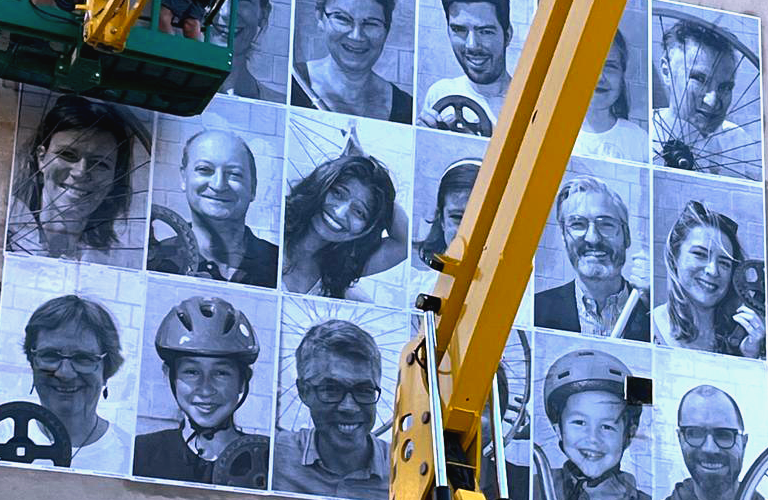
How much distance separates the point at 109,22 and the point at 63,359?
11.0 feet

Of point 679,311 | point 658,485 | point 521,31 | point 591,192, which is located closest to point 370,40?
point 521,31

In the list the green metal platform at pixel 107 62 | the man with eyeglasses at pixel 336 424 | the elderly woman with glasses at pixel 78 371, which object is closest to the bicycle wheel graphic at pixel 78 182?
the green metal platform at pixel 107 62

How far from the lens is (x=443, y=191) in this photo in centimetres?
1764

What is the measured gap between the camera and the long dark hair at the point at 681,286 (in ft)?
59.9

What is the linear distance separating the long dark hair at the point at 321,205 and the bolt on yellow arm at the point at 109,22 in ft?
10.3

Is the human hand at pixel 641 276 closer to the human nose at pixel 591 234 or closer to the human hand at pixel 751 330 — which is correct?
the human nose at pixel 591 234

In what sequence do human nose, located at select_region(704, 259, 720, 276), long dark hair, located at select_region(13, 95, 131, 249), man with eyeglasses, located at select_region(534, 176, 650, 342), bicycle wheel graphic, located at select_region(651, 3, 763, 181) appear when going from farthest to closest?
bicycle wheel graphic, located at select_region(651, 3, 763, 181) → human nose, located at select_region(704, 259, 720, 276) → man with eyeglasses, located at select_region(534, 176, 650, 342) → long dark hair, located at select_region(13, 95, 131, 249)

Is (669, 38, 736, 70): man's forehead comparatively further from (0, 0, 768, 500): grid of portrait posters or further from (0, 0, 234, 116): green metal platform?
(0, 0, 234, 116): green metal platform

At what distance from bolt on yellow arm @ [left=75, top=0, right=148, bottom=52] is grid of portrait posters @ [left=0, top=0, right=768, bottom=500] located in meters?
1.90

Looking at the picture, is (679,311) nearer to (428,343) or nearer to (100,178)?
(100,178)

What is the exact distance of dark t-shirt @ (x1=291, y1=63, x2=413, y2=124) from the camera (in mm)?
17359

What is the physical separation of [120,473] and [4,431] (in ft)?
3.85

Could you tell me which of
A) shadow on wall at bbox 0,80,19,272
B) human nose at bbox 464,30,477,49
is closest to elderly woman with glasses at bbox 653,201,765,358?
human nose at bbox 464,30,477,49

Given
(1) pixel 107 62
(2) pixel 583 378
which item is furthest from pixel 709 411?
(1) pixel 107 62
